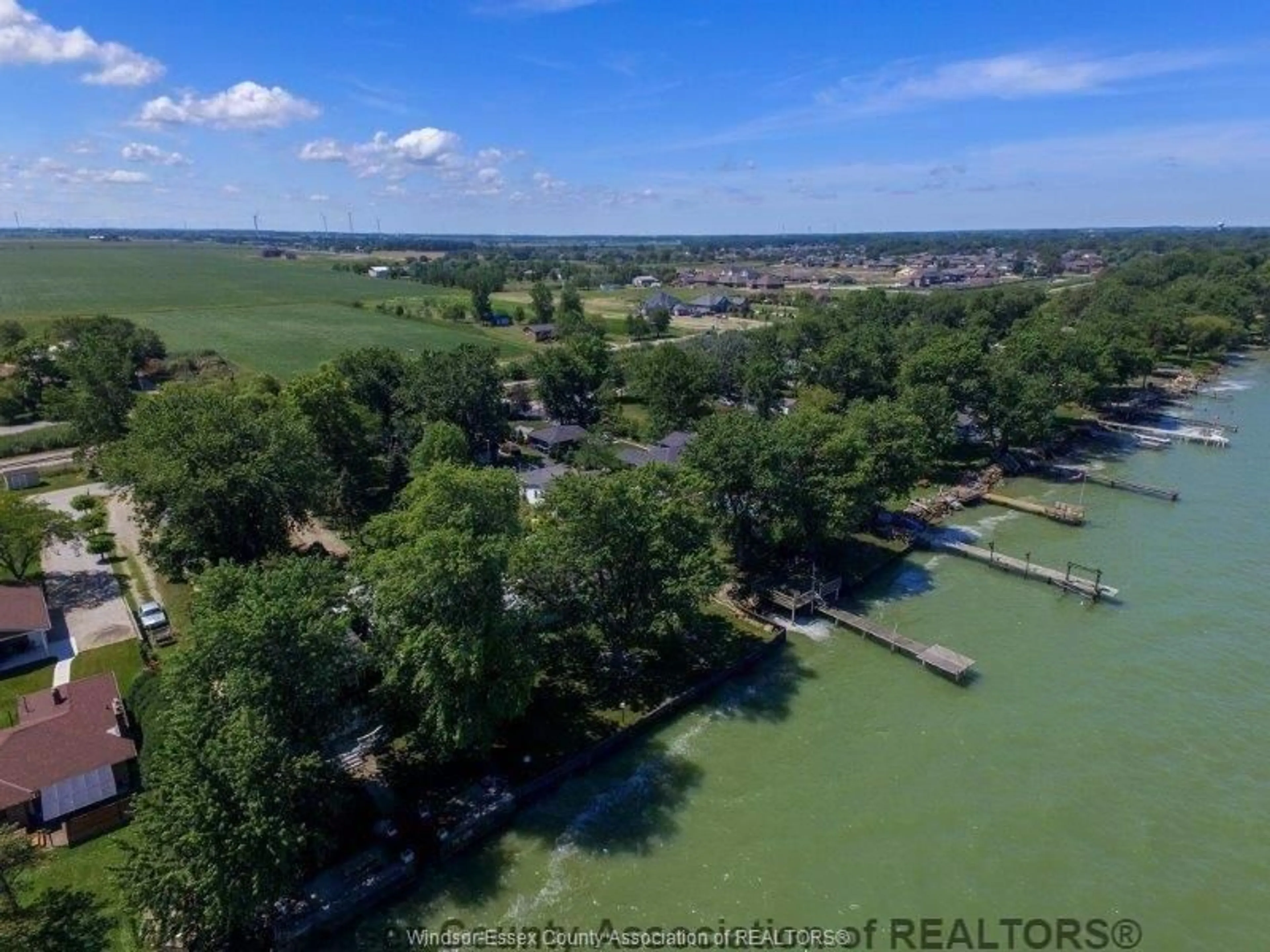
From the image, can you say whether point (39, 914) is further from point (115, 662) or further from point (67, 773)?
point (115, 662)

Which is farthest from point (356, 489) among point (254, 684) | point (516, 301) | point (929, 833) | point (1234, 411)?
point (516, 301)

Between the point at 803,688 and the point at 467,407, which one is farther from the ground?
the point at 467,407

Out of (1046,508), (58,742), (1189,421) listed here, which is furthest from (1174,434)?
(58,742)

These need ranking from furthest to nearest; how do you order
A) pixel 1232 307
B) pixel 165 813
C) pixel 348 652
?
pixel 1232 307 < pixel 348 652 < pixel 165 813

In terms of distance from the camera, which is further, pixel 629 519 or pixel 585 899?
pixel 629 519

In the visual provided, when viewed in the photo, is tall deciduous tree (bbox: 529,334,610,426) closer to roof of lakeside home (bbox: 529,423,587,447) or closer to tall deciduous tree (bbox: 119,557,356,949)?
roof of lakeside home (bbox: 529,423,587,447)

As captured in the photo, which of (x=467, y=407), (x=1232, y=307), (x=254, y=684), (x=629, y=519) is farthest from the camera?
(x=1232, y=307)

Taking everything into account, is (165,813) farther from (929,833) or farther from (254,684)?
(929,833)

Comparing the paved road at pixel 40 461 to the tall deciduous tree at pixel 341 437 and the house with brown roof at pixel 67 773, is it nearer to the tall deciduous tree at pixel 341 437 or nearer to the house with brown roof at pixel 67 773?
the tall deciduous tree at pixel 341 437
